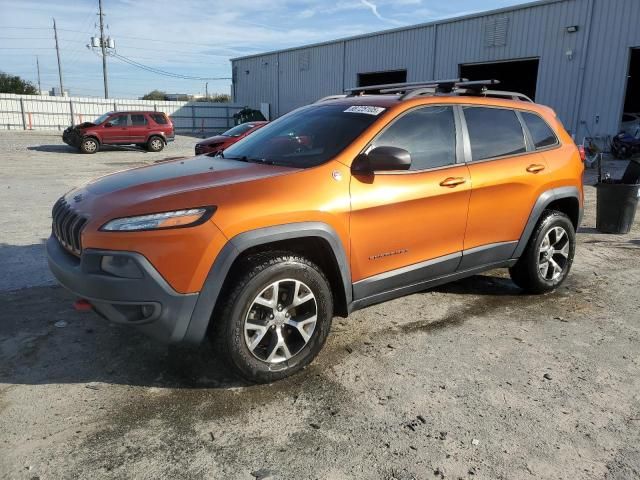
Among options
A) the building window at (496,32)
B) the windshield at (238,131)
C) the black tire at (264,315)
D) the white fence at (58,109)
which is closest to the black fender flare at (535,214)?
the black tire at (264,315)

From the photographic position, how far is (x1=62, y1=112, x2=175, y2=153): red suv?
69.0 ft

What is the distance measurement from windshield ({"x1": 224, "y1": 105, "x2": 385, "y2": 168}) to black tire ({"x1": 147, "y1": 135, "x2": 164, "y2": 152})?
19403 millimetres

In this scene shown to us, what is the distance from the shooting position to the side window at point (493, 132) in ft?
13.7

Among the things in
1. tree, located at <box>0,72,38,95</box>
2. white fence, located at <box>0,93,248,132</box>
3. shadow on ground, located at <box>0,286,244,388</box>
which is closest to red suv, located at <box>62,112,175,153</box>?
white fence, located at <box>0,93,248,132</box>

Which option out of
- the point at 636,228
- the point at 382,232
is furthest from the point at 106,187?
the point at 636,228

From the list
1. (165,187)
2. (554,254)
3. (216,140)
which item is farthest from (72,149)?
(554,254)

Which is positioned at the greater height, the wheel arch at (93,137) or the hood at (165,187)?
the hood at (165,187)

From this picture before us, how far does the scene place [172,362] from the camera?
347 centimetres

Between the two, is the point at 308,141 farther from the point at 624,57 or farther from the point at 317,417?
the point at 624,57

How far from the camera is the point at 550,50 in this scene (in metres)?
19.4

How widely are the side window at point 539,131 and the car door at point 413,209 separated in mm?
1021

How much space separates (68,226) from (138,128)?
20288 mm

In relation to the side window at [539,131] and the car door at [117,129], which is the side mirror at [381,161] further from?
the car door at [117,129]

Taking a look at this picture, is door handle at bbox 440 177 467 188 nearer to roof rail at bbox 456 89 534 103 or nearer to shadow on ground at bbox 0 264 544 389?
roof rail at bbox 456 89 534 103
